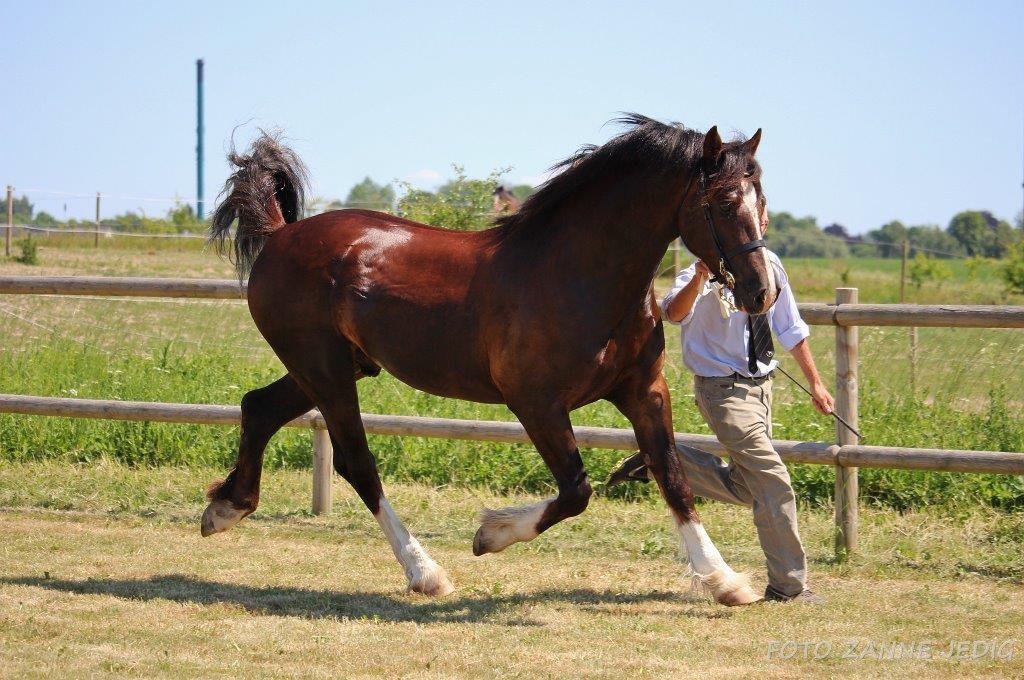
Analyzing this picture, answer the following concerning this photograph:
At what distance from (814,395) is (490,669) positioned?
187 centimetres

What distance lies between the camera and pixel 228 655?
409 cm

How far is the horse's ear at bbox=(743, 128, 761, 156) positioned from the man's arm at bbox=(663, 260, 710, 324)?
1.67 feet

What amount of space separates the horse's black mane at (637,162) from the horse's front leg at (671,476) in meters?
0.86

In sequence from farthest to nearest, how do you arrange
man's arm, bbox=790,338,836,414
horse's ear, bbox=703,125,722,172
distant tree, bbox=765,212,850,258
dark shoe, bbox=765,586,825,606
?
distant tree, bbox=765,212,850,258 < dark shoe, bbox=765,586,825,606 < man's arm, bbox=790,338,836,414 < horse's ear, bbox=703,125,722,172

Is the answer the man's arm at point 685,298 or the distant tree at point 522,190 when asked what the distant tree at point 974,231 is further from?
the man's arm at point 685,298

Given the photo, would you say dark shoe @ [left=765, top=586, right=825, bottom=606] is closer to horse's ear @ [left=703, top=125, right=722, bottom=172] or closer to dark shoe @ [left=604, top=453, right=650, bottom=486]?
dark shoe @ [left=604, top=453, right=650, bottom=486]

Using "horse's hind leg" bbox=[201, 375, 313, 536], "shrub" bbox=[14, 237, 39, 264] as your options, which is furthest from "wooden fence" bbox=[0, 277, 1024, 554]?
"shrub" bbox=[14, 237, 39, 264]

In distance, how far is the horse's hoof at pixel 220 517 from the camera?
577 cm

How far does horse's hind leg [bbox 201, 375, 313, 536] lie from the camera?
576 centimetres

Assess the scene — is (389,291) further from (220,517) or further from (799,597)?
(799,597)

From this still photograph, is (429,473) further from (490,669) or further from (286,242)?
(490,669)

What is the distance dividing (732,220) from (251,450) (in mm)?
2845

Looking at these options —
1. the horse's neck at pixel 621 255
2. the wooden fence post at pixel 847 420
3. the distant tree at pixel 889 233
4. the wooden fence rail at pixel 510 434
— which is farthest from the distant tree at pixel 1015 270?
the distant tree at pixel 889 233

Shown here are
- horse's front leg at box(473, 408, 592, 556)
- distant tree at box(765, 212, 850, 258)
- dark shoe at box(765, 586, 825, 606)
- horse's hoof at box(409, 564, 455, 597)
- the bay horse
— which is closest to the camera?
the bay horse
